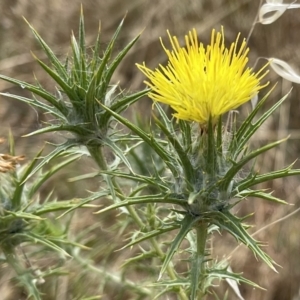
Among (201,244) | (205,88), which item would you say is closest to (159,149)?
(205,88)

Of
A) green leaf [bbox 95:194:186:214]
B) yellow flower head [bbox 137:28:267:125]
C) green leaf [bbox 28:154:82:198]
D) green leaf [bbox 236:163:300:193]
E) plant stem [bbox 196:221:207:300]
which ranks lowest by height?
plant stem [bbox 196:221:207:300]

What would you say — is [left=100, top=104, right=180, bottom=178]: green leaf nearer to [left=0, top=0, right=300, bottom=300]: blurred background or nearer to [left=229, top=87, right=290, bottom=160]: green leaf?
[left=229, top=87, right=290, bottom=160]: green leaf

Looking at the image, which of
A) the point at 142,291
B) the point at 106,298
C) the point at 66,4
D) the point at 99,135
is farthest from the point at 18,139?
the point at 99,135

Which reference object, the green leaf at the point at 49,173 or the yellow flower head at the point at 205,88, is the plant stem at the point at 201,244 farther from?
the green leaf at the point at 49,173

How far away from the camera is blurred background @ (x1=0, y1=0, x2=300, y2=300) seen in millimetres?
3236

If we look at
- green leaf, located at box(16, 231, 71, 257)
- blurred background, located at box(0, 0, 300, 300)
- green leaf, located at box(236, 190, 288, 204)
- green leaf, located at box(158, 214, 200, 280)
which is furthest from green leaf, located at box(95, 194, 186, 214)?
blurred background, located at box(0, 0, 300, 300)

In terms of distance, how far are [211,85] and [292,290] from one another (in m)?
2.35

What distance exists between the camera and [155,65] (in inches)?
153

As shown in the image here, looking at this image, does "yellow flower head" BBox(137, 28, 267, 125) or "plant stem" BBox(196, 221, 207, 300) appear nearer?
"yellow flower head" BBox(137, 28, 267, 125)

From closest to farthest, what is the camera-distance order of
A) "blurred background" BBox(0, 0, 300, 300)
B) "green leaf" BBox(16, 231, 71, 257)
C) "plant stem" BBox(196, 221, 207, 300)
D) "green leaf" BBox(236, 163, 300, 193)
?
1. "green leaf" BBox(236, 163, 300, 193)
2. "plant stem" BBox(196, 221, 207, 300)
3. "green leaf" BBox(16, 231, 71, 257)
4. "blurred background" BBox(0, 0, 300, 300)

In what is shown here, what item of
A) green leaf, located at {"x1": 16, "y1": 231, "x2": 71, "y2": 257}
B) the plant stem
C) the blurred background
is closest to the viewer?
the plant stem

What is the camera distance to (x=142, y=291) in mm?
2109

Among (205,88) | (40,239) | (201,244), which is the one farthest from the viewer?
(40,239)

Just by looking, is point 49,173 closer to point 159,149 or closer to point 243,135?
point 159,149
